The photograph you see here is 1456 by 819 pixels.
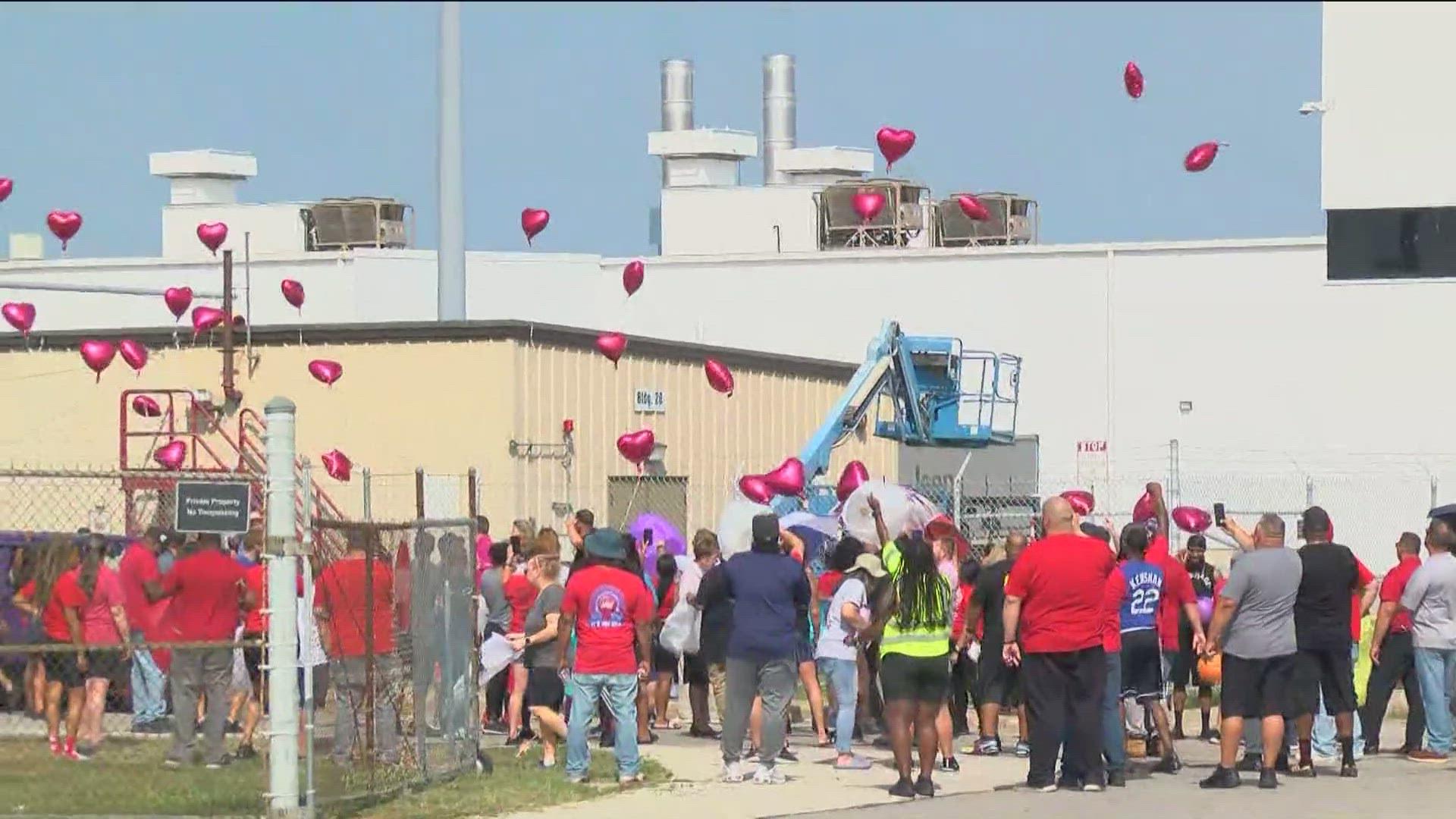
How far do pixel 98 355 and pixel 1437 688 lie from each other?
Answer: 16.5 meters

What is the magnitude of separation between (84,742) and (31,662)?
1.57 meters

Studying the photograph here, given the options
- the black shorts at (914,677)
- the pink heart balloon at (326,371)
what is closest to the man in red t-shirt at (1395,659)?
the black shorts at (914,677)

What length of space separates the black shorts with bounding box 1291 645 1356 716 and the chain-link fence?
5450mm

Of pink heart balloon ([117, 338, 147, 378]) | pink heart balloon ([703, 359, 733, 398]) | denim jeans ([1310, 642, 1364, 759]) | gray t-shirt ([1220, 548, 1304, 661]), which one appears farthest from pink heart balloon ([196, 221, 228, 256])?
gray t-shirt ([1220, 548, 1304, 661])

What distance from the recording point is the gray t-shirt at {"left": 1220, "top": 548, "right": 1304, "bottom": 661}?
15.4 meters

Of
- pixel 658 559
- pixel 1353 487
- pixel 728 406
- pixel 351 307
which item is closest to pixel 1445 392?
pixel 1353 487

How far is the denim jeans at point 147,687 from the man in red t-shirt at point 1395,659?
8.72m

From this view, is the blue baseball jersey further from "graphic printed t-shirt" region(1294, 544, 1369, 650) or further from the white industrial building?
the white industrial building

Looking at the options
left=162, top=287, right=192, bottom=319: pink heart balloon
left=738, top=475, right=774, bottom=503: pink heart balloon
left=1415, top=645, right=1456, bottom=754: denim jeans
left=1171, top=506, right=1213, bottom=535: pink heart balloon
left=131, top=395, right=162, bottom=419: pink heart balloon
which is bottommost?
left=1415, top=645, right=1456, bottom=754: denim jeans

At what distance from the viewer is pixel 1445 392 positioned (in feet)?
128

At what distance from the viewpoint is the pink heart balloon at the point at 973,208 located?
1754 inches

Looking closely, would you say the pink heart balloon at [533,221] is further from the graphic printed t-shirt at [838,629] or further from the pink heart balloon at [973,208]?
the graphic printed t-shirt at [838,629]

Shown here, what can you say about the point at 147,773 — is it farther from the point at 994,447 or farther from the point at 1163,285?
the point at 1163,285

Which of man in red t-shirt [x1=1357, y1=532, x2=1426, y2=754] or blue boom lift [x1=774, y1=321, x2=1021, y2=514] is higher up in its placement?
blue boom lift [x1=774, y1=321, x2=1021, y2=514]
